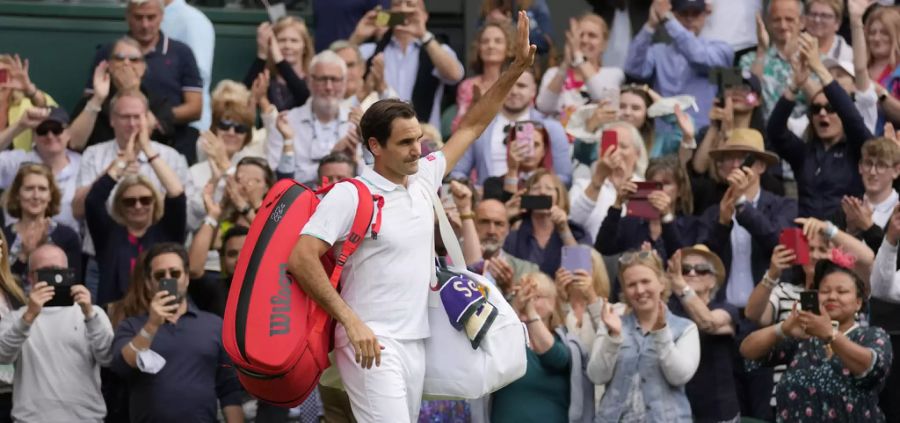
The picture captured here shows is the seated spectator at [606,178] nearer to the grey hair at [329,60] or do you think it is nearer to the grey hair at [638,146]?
the grey hair at [638,146]

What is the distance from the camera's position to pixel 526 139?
13.1 m

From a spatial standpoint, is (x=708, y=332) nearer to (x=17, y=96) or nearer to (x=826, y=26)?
(x=826, y=26)

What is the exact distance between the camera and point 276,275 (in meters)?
7.96

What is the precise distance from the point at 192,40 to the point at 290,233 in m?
6.83

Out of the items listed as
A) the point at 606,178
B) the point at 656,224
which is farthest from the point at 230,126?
the point at 656,224

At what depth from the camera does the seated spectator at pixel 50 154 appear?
12781 millimetres

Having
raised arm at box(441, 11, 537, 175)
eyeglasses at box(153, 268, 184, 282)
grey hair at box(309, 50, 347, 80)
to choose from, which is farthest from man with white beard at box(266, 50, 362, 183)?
raised arm at box(441, 11, 537, 175)

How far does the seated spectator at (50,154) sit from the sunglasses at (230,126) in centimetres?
102

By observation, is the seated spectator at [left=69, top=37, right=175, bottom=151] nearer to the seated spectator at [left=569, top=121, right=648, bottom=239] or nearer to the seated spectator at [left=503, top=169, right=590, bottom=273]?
the seated spectator at [left=503, top=169, right=590, bottom=273]

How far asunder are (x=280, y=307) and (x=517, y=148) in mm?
5263

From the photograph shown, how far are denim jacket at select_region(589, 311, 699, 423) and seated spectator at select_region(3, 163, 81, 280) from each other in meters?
3.58

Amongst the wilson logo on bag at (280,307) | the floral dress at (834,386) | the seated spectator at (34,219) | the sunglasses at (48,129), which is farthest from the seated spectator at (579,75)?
the wilson logo on bag at (280,307)

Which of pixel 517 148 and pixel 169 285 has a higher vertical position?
pixel 517 148

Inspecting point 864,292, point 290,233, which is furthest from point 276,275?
point 864,292
